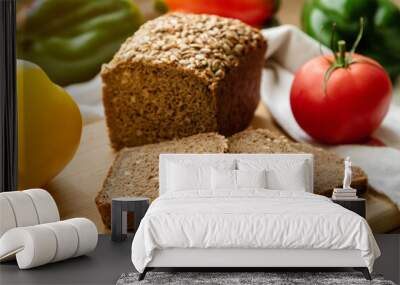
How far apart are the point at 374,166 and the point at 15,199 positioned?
7.18 ft

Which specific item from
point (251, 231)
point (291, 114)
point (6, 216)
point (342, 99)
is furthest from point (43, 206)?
point (342, 99)

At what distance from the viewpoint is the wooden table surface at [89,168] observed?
502cm

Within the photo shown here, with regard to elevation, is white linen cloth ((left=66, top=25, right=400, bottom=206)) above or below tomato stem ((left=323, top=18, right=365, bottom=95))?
below

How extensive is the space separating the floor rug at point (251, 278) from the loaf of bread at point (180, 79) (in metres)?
1.28

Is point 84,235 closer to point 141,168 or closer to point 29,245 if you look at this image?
point 29,245

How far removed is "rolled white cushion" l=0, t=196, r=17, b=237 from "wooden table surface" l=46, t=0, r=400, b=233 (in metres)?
0.82

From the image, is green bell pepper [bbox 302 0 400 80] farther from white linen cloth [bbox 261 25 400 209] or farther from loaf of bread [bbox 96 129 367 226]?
loaf of bread [bbox 96 129 367 226]

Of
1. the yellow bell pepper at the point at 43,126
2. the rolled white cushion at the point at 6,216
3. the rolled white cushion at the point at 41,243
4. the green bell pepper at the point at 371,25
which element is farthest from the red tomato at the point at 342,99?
the rolled white cushion at the point at 6,216

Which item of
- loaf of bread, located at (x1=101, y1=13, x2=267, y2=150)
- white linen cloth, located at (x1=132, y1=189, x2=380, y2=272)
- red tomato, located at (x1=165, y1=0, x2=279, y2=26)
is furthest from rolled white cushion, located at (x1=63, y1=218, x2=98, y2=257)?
red tomato, located at (x1=165, y1=0, x2=279, y2=26)

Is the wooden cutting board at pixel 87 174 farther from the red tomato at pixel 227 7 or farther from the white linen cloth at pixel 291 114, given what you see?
the red tomato at pixel 227 7

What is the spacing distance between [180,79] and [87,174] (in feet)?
2.99

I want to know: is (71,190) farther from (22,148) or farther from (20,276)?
(20,276)

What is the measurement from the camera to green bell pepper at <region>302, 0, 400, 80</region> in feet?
16.3

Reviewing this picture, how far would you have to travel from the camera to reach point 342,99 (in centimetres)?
476
